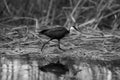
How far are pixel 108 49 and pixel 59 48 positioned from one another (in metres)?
0.61

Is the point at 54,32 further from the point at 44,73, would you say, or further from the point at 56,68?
the point at 44,73

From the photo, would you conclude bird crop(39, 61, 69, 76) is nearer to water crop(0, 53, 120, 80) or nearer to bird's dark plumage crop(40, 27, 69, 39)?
water crop(0, 53, 120, 80)

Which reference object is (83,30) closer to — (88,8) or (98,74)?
(88,8)

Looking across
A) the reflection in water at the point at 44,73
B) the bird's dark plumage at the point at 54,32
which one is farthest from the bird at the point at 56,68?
the bird's dark plumage at the point at 54,32

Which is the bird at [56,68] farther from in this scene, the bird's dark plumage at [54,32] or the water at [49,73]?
the bird's dark plumage at [54,32]

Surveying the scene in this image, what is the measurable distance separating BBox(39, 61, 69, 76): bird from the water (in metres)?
0.05

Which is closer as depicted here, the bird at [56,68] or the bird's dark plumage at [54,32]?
the bird at [56,68]

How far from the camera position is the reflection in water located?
2635 millimetres

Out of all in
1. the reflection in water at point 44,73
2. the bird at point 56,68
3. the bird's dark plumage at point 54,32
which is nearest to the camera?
the reflection in water at point 44,73

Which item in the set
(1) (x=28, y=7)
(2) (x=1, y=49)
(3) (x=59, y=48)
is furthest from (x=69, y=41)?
(1) (x=28, y=7)

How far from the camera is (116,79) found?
262 centimetres

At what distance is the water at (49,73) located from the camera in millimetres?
2641

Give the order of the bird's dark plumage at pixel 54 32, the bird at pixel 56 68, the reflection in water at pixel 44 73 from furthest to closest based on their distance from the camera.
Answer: the bird's dark plumage at pixel 54 32
the bird at pixel 56 68
the reflection in water at pixel 44 73

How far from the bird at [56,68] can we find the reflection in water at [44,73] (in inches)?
1.9
